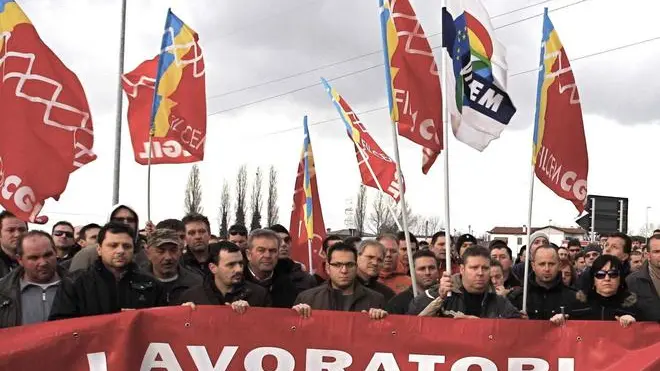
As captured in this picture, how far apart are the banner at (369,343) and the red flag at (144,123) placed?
16.2ft

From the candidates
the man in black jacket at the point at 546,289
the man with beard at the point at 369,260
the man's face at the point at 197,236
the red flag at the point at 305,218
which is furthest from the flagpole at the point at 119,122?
the man in black jacket at the point at 546,289

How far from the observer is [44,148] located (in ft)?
21.5

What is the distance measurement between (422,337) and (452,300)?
15.6 inches

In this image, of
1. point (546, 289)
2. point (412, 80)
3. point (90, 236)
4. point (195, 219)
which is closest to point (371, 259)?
point (412, 80)

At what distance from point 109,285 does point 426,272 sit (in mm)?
2678

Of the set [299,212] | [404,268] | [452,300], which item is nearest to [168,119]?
[299,212]

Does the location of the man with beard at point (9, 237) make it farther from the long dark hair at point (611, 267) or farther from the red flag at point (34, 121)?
the long dark hair at point (611, 267)

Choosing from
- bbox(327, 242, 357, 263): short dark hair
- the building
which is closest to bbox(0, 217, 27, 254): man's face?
bbox(327, 242, 357, 263): short dark hair

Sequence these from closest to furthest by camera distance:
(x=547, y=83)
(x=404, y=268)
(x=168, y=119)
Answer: (x=547, y=83)
(x=404, y=268)
(x=168, y=119)

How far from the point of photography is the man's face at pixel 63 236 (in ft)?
31.2

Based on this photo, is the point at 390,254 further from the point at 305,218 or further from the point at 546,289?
the point at 305,218

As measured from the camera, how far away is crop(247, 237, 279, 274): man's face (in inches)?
271

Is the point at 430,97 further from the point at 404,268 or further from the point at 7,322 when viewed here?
the point at 7,322

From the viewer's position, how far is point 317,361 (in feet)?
19.1
